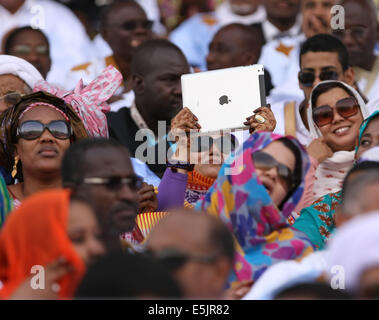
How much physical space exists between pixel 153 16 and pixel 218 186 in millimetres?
5397

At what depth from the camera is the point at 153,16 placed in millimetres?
9977

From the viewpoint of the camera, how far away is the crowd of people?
3.60m

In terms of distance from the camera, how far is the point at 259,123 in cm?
557

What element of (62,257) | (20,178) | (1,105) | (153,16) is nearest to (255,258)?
(62,257)

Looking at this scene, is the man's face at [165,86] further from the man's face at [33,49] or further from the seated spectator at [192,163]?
the seated spectator at [192,163]

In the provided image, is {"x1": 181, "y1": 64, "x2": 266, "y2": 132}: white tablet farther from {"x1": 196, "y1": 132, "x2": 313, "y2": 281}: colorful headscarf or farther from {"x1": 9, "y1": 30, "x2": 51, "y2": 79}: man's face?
{"x1": 9, "y1": 30, "x2": 51, "y2": 79}: man's face

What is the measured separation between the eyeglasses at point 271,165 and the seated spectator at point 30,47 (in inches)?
130

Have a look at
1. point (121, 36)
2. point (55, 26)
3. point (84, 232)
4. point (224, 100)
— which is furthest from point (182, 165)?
point (55, 26)

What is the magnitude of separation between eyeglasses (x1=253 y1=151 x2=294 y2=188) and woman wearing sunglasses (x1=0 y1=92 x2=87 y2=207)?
1.15 metres

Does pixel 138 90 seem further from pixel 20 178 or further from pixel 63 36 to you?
pixel 63 36

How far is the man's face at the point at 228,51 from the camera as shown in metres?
8.32

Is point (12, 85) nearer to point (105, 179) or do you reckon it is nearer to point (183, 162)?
point (183, 162)

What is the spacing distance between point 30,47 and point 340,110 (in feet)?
8.97

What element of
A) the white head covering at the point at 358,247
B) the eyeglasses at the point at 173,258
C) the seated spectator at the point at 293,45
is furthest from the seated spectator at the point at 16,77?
the white head covering at the point at 358,247
